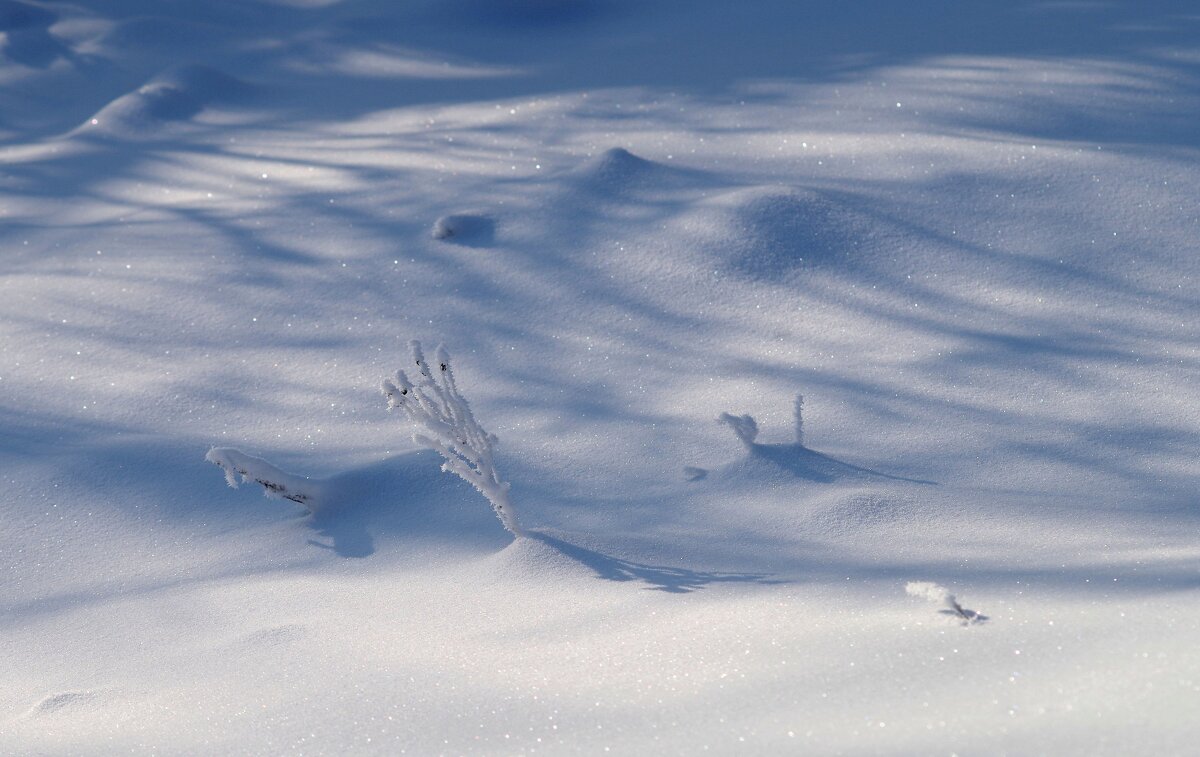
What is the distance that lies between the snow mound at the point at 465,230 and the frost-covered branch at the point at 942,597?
2.21 metres

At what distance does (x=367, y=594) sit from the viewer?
2086 mm

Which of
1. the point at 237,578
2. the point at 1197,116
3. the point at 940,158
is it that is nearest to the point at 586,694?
the point at 237,578

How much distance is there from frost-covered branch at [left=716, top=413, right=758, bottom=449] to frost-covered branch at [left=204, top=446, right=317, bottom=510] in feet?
3.05

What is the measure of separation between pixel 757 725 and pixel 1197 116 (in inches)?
128

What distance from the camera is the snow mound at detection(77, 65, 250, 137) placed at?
5.05 m

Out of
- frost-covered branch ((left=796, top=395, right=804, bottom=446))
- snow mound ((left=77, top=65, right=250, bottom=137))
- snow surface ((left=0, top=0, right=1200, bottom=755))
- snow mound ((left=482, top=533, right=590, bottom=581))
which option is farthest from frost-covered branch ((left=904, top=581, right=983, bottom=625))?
snow mound ((left=77, top=65, right=250, bottom=137))

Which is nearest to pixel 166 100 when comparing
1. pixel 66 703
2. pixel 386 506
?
pixel 386 506

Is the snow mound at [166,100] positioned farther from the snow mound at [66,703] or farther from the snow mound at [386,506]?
the snow mound at [66,703]

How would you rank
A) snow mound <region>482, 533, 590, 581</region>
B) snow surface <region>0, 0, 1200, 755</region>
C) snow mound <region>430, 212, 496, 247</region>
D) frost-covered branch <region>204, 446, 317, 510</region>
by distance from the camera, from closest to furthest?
snow surface <region>0, 0, 1200, 755</region>
snow mound <region>482, 533, 590, 581</region>
frost-covered branch <region>204, 446, 317, 510</region>
snow mound <region>430, 212, 496, 247</region>

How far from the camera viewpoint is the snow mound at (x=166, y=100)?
5055mm

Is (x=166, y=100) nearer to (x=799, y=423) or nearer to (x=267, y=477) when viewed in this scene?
(x=267, y=477)

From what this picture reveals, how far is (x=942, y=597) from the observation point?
5.41ft

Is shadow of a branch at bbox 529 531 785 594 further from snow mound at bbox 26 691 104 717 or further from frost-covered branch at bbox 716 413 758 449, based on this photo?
snow mound at bbox 26 691 104 717

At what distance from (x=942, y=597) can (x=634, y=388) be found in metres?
1.29
